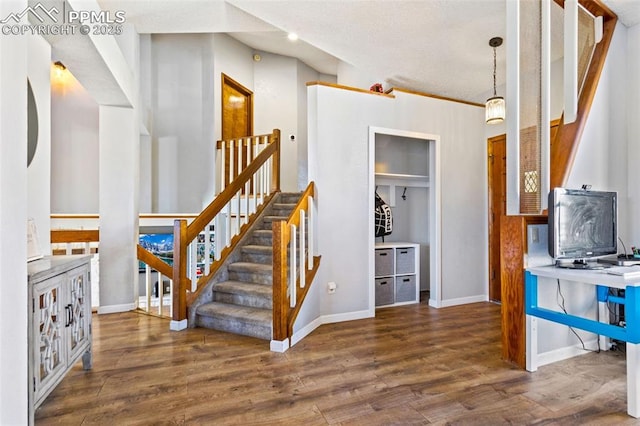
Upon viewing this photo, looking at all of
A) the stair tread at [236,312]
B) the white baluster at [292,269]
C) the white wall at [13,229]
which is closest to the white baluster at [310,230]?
the white baluster at [292,269]

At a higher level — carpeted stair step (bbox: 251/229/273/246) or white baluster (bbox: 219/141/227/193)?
white baluster (bbox: 219/141/227/193)

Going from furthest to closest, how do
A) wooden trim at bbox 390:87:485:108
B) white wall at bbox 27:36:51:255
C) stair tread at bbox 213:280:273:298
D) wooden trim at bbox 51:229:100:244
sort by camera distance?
1. wooden trim at bbox 390:87:485:108
2. wooden trim at bbox 51:229:100:244
3. stair tread at bbox 213:280:273:298
4. white wall at bbox 27:36:51:255

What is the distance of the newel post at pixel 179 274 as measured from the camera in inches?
134

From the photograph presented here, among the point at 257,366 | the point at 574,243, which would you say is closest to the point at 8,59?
the point at 257,366

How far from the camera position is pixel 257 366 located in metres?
2.59

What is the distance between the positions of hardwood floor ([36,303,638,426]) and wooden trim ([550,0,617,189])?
4.79ft

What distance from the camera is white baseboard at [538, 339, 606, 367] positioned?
8.67 ft

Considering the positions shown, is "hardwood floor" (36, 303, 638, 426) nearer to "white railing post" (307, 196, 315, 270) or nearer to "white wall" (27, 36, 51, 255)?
"white railing post" (307, 196, 315, 270)

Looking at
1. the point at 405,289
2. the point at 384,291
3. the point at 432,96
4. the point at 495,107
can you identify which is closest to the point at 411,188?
the point at 432,96

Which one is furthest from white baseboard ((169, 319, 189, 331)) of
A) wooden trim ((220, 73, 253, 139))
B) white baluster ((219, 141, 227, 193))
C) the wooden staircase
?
wooden trim ((220, 73, 253, 139))

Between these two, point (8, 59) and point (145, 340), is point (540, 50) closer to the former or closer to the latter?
point (8, 59)

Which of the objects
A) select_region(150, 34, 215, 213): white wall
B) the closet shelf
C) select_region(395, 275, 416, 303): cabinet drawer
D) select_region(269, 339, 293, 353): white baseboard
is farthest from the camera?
select_region(150, 34, 215, 213): white wall

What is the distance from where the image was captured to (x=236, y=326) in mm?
3287

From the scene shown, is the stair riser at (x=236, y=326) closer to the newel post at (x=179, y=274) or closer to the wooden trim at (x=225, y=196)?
the newel post at (x=179, y=274)
